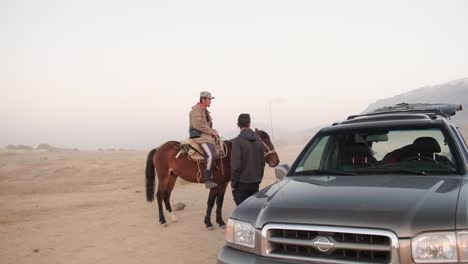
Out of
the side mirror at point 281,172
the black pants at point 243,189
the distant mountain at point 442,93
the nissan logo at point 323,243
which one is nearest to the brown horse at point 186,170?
the black pants at point 243,189

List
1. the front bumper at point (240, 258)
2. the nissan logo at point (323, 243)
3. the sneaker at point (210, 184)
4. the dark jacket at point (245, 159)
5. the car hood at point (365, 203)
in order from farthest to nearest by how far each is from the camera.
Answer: the sneaker at point (210, 184), the dark jacket at point (245, 159), the front bumper at point (240, 258), the nissan logo at point (323, 243), the car hood at point (365, 203)

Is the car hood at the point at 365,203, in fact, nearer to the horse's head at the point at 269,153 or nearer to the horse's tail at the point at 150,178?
the horse's head at the point at 269,153

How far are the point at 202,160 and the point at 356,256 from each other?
21.6 ft

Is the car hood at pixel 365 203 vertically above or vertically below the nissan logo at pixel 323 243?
above

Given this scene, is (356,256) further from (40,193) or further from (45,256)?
(40,193)

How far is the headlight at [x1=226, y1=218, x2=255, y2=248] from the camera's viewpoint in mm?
3455

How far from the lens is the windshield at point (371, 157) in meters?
4.23

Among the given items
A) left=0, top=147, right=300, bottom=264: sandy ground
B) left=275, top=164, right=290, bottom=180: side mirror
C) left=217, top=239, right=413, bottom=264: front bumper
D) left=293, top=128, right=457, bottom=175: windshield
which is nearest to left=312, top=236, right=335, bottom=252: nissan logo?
left=217, top=239, right=413, bottom=264: front bumper

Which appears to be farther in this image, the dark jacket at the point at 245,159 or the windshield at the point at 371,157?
the dark jacket at the point at 245,159

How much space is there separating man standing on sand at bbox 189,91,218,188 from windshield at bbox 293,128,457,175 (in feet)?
12.0

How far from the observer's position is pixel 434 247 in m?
2.85

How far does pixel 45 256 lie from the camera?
7.29m

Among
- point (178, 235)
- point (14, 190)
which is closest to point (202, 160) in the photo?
point (178, 235)

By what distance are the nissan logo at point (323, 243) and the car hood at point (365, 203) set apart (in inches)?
4.4
